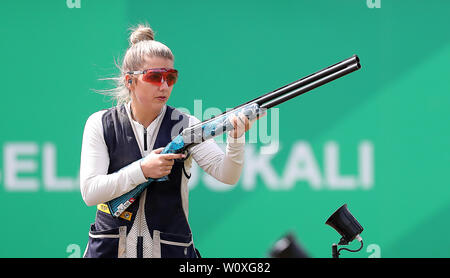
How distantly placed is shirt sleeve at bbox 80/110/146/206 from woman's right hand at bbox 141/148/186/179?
27mm

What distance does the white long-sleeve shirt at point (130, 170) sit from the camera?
2.35m

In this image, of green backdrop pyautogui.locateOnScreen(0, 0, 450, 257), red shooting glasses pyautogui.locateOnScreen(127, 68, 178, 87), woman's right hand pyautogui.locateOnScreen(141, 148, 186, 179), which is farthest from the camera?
green backdrop pyautogui.locateOnScreen(0, 0, 450, 257)

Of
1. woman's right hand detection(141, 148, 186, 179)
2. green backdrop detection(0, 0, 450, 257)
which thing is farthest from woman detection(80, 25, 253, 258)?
green backdrop detection(0, 0, 450, 257)

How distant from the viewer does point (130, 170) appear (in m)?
2.35

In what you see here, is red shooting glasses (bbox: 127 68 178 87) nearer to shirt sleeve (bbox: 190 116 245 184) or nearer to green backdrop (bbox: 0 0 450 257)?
shirt sleeve (bbox: 190 116 245 184)

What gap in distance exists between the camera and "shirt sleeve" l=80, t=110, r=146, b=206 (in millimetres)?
2350

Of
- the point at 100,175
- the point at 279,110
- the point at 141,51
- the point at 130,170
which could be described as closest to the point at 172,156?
the point at 130,170

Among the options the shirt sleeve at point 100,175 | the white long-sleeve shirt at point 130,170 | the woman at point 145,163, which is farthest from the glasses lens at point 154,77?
the shirt sleeve at point 100,175

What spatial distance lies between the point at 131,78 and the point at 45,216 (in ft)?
5.55

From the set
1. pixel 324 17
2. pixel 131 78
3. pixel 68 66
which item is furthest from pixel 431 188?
pixel 68 66

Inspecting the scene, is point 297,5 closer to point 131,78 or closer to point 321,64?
point 321,64

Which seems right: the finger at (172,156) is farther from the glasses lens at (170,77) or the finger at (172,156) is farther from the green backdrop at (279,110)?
the green backdrop at (279,110)
